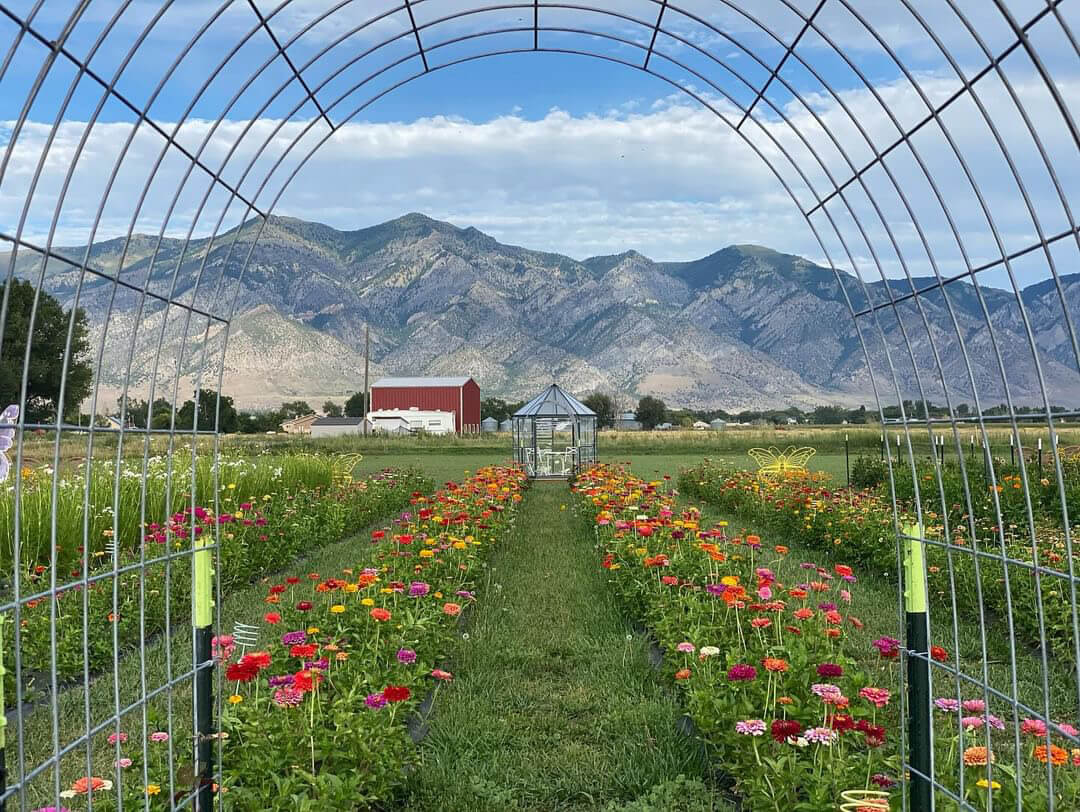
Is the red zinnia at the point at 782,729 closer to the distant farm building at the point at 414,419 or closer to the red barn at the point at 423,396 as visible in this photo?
the distant farm building at the point at 414,419

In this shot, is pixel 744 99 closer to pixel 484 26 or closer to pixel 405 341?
pixel 484 26

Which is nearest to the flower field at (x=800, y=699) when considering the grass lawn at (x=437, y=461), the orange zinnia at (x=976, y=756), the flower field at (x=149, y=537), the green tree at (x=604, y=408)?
the orange zinnia at (x=976, y=756)

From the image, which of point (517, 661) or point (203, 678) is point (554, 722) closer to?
point (517, 661)

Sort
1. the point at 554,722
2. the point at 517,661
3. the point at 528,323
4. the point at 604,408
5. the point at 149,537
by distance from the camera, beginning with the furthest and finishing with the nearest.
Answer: the point at 528,323 < the point at 604,408 < the point at 149,537 < the point at 517,661 < the point at 554,722

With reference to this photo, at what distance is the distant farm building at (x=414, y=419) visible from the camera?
6250cm

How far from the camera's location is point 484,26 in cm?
406

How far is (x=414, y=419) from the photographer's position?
64.9 metres

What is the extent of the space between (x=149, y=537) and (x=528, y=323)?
146 meters

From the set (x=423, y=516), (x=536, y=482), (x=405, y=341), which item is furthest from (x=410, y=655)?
(x=405, y=341)

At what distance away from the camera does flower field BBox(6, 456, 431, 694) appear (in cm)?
545

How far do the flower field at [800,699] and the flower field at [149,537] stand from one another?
2036 mm

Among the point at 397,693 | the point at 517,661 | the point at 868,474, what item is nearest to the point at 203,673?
the point at 397,693

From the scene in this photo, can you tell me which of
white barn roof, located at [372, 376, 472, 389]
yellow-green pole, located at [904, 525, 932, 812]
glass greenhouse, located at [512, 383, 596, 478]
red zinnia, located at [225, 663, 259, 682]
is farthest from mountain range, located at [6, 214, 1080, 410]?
red zinnia, located at [225, 663, 259, 682]

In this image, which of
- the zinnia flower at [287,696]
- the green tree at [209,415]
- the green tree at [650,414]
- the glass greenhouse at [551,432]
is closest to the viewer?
the zinnia flower at [287,696]
